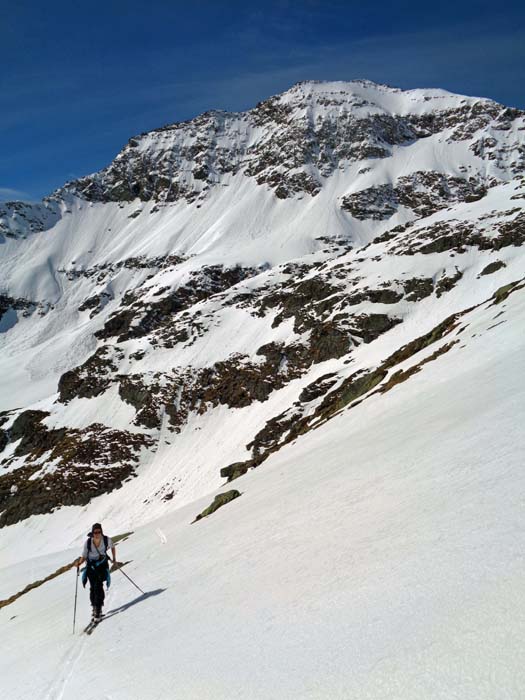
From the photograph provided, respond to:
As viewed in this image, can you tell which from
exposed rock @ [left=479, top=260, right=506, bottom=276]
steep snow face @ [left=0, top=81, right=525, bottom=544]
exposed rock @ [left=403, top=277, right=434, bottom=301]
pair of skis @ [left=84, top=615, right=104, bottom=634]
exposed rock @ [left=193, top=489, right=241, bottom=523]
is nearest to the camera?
pair of skis @ [left=84, top=615, right=104, bottom=634]

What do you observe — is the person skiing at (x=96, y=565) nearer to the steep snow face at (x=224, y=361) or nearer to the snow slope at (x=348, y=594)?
the snow slope at (x=348, y=594)

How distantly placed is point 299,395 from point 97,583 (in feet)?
137

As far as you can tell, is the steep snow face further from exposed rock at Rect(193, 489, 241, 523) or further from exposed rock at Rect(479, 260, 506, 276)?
exposed rock at Rect(193, 489, 241, 523)

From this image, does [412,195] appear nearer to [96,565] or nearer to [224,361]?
[224,361]

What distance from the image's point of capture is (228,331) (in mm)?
76250

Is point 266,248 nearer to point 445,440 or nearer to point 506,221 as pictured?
point 506,221

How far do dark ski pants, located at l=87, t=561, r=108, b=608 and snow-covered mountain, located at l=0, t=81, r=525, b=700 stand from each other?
134cm

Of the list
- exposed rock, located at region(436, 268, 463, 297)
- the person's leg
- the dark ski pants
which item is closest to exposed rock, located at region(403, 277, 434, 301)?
exposed rock, located at region(436, 268, 463, 297)

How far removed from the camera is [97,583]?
8875 millimetres

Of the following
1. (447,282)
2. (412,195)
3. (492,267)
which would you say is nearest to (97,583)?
(447,282)

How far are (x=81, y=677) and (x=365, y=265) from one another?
257 feet

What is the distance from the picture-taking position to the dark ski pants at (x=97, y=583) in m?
8.77

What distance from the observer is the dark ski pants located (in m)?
8.77

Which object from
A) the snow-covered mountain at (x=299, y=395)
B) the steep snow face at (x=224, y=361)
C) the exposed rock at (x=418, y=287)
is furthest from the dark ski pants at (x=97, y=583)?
the exposed rock at (x=418, y=287)
